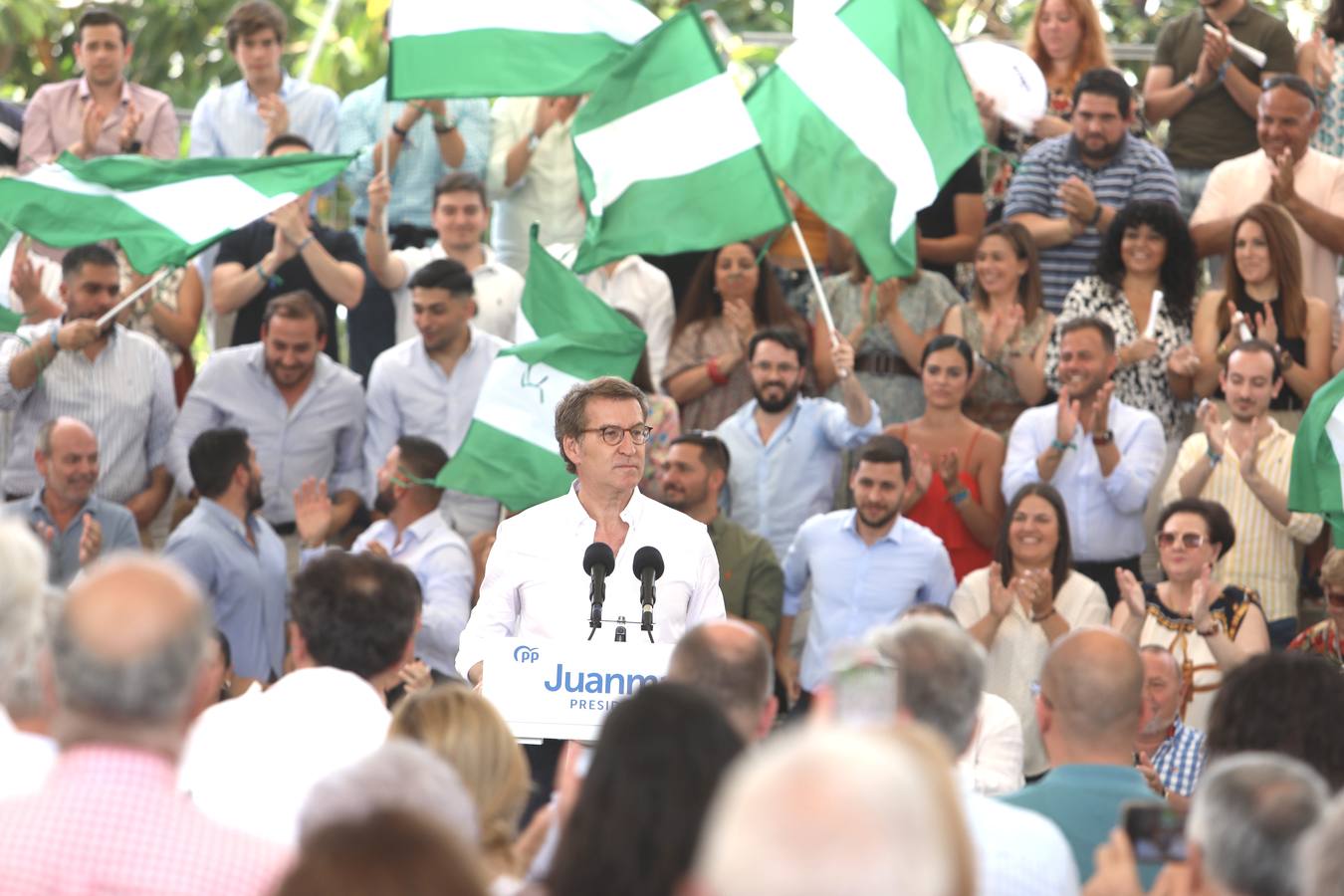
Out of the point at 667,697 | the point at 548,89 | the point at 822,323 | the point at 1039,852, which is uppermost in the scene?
the point at 548,89

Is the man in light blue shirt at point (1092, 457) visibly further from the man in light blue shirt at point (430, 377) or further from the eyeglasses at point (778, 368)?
the man in light blue shirt at point (430, 377)

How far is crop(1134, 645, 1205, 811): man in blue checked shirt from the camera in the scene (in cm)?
880

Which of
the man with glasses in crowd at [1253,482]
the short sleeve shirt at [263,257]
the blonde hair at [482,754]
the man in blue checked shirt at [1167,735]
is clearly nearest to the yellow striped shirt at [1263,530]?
the man with glasses in crowd at [1253,482]

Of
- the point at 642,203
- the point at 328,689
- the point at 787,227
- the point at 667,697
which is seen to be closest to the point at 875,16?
the point at 642,203

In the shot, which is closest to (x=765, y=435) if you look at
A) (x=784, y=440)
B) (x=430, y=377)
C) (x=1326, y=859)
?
(x=784, y=440)

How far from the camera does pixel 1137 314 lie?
1217 centimetres

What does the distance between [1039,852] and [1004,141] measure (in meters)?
9.23

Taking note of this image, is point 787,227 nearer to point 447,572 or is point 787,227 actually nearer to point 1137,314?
point 1137,314

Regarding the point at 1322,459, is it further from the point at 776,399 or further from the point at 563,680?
the point at 563,680

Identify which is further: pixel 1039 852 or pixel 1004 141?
pixel 1004 141

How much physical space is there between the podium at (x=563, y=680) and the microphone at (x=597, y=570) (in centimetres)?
31

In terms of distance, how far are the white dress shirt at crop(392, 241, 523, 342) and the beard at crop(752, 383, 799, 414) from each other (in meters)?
1.75

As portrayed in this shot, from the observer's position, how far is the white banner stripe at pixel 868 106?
10609 millimetres

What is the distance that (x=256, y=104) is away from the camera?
1334 cm
